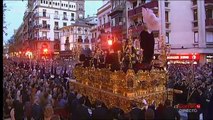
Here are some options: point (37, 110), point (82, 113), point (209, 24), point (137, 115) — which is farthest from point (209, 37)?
point (37, 110)

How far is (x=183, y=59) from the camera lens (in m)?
14.5

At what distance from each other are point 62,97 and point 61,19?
9.03m

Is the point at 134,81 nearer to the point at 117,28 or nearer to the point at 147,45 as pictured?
the point at 147,45

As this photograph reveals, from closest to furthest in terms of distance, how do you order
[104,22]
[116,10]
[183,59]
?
[183,59], [116,10], [104,22]

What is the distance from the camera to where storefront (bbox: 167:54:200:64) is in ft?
45.2

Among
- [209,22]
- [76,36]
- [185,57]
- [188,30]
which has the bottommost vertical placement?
[185,57]

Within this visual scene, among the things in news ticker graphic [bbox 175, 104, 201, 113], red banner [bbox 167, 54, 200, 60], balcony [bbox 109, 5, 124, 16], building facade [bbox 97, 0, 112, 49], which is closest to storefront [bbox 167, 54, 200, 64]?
red banner [bbox 167, 54, 200, 60]

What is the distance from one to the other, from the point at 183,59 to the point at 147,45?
615 cm

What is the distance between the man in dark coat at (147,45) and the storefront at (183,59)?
15.8 feet

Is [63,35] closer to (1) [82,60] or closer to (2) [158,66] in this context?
(1) [82,60]

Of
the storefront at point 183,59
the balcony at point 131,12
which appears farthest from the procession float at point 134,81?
the balcony at point 131,12

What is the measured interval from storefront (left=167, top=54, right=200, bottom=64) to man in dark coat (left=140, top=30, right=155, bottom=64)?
4.81 m

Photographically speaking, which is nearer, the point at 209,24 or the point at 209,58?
the point at 209,58

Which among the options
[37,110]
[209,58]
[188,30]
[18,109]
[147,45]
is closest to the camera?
[37,110]
